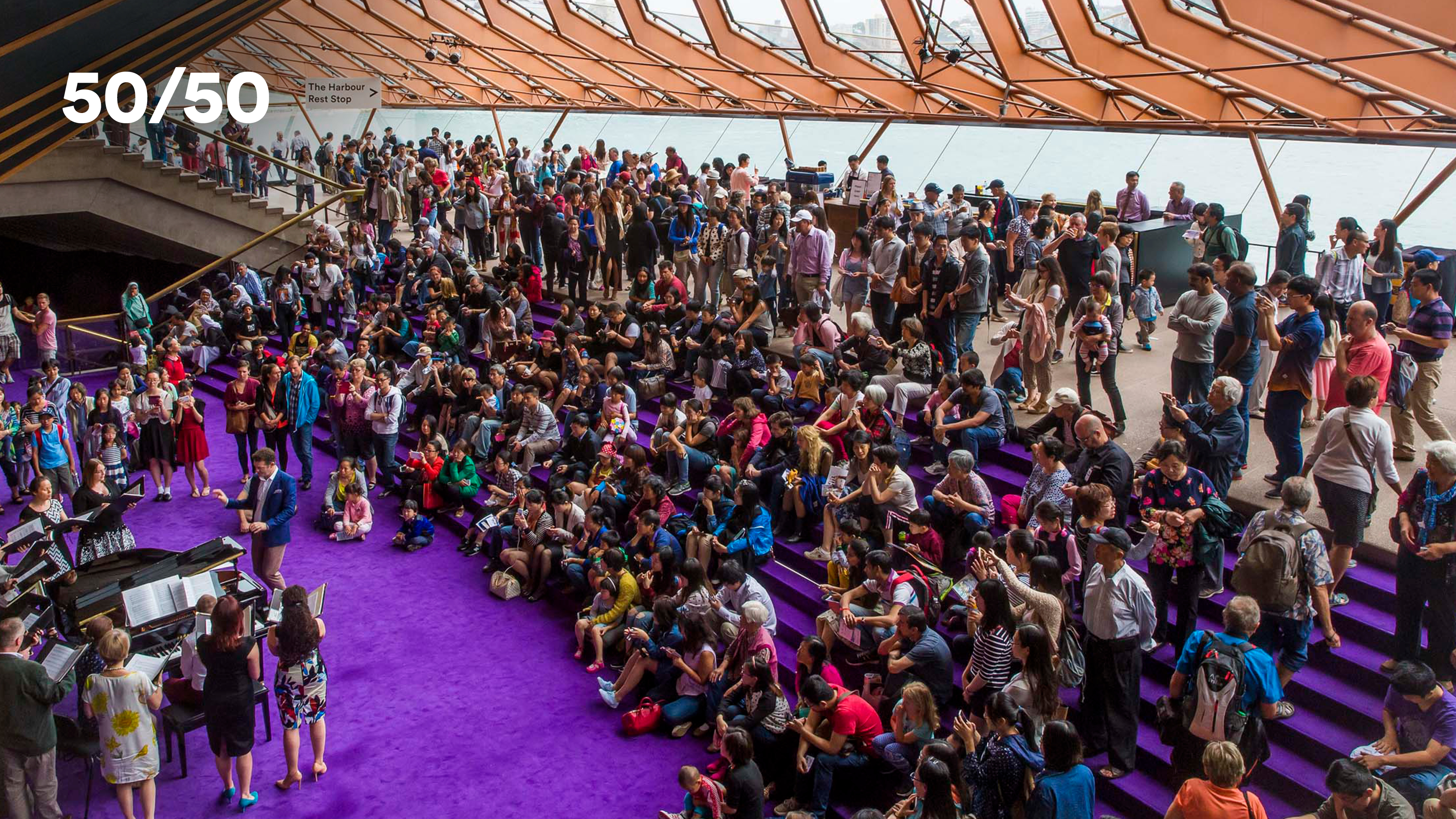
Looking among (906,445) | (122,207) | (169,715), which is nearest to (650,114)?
(122,207)

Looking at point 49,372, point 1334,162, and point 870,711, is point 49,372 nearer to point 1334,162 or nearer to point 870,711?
point 870,711

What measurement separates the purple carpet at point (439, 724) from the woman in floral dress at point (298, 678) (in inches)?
10.2

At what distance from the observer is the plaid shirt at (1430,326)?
7223mm

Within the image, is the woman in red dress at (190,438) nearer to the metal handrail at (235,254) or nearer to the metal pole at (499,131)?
the metal handrail at (235,254)

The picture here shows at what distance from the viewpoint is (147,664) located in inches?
277

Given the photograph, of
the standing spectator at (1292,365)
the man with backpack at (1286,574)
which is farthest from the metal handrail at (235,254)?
the man with backpack at (1286,574)

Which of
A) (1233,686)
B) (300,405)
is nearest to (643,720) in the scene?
(1233,686)

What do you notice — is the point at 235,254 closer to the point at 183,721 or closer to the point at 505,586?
the point at 505,586

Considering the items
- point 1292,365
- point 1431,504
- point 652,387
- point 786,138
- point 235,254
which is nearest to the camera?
point 1431,504

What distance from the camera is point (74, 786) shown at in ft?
23.7

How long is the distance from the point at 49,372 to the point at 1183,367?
1187 cm

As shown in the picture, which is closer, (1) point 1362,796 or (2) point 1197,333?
(1) point 1362,796

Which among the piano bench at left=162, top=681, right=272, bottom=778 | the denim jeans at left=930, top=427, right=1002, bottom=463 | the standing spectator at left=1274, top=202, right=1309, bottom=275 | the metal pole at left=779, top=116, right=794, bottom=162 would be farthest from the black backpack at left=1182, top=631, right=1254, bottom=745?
the metal pole at left=779, top=116, right=794, bottom=162

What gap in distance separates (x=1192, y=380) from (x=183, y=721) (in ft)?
24.6
